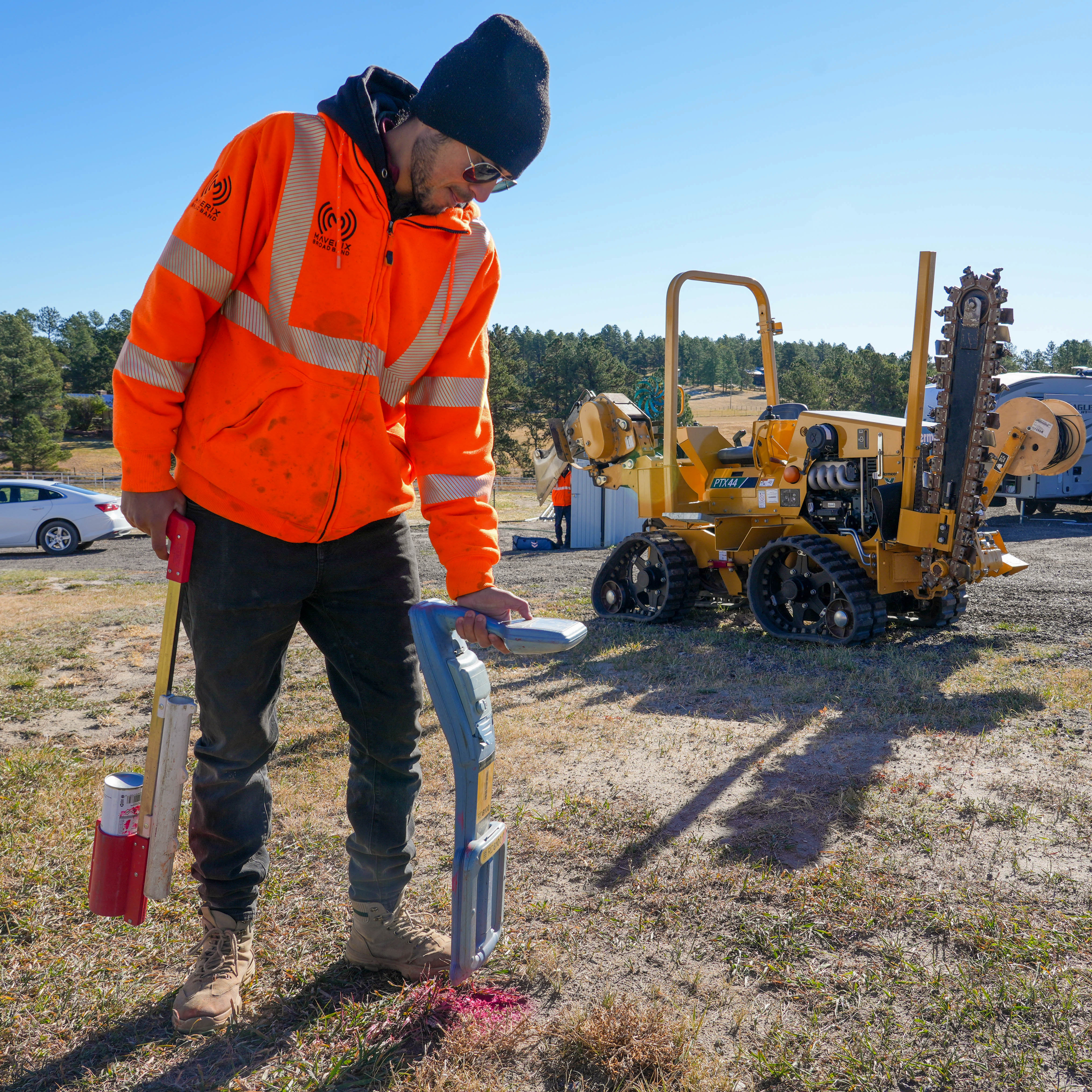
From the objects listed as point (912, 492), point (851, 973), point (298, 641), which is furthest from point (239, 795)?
point (912, 492)

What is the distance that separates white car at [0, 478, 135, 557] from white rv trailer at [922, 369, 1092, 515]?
17322 mm

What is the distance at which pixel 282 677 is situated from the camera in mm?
2283

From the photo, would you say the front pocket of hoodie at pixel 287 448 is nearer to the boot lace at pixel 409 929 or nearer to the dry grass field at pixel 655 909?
the boot lace at pixel 409 929

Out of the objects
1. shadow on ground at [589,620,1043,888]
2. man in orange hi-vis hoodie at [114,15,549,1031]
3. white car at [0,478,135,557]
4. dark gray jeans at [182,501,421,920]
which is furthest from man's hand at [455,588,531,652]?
white car at [0,478,135,557]

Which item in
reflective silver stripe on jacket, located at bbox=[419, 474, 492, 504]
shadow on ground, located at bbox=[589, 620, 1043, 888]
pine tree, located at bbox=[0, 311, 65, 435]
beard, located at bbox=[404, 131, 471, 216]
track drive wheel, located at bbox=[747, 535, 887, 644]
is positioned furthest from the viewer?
pine tree, located at bbox=[0, 311, 65, 435]

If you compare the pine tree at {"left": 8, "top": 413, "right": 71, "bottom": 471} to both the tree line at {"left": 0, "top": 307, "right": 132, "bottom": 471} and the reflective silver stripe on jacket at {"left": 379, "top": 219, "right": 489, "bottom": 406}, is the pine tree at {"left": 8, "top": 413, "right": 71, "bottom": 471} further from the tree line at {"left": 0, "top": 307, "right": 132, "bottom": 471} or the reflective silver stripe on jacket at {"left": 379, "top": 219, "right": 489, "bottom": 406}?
the reflective silver stripe on jacket at {"left": 379, "top": 219, "right": 489, "bottom": 406}

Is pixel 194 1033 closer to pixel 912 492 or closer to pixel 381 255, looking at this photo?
pixel 381 255

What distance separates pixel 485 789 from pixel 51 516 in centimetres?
1667

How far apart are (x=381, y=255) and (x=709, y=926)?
2.12m

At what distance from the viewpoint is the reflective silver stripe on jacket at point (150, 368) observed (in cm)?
190

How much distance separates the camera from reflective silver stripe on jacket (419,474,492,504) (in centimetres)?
227

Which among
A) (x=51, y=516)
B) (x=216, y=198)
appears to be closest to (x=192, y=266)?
(x=216, y=198)

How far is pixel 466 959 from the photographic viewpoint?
2033 millimetres

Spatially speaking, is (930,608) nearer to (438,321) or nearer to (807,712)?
(807,712)
